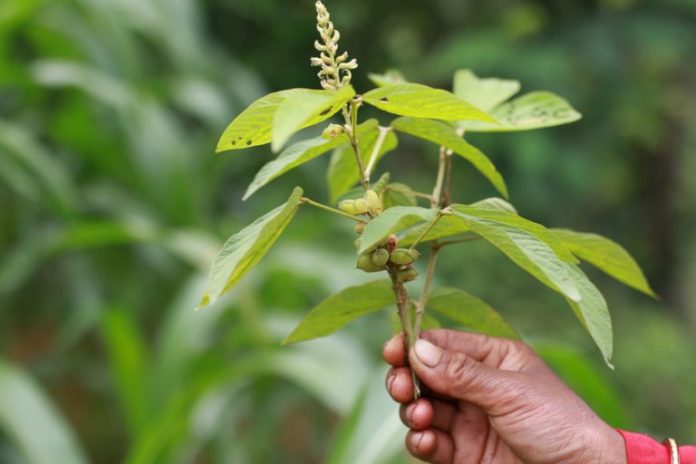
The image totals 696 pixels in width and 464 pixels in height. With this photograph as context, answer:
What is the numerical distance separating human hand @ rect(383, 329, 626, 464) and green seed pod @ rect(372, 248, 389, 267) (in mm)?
Result: 76

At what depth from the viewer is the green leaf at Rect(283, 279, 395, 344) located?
56 cm

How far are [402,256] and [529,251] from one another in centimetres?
8

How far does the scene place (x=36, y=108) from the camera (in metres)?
1.76

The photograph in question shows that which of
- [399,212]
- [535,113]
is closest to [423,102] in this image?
[399,212]

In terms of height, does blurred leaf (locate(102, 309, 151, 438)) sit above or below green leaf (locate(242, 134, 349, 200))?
below

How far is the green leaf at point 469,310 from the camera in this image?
58 centimetres

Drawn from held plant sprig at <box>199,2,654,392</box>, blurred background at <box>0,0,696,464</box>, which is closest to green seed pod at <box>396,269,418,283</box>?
held plant sprig at <box>199,2,654,392</box>

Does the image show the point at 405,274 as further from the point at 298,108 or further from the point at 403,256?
the point at 298,108

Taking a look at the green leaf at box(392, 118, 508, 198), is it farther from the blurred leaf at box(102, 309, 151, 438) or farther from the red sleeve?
the blurred leaf at box(102, 309, 151, 438)

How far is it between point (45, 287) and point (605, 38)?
140 cm

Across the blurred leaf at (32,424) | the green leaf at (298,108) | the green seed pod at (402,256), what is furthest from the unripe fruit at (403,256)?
the blurred leaf at (32,424)

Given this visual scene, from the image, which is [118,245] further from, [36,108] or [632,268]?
[632,268]

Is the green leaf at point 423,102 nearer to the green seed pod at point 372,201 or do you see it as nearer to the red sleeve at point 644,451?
the green seed pod at point 372,201

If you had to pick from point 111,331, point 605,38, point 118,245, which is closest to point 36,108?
point 118,245
